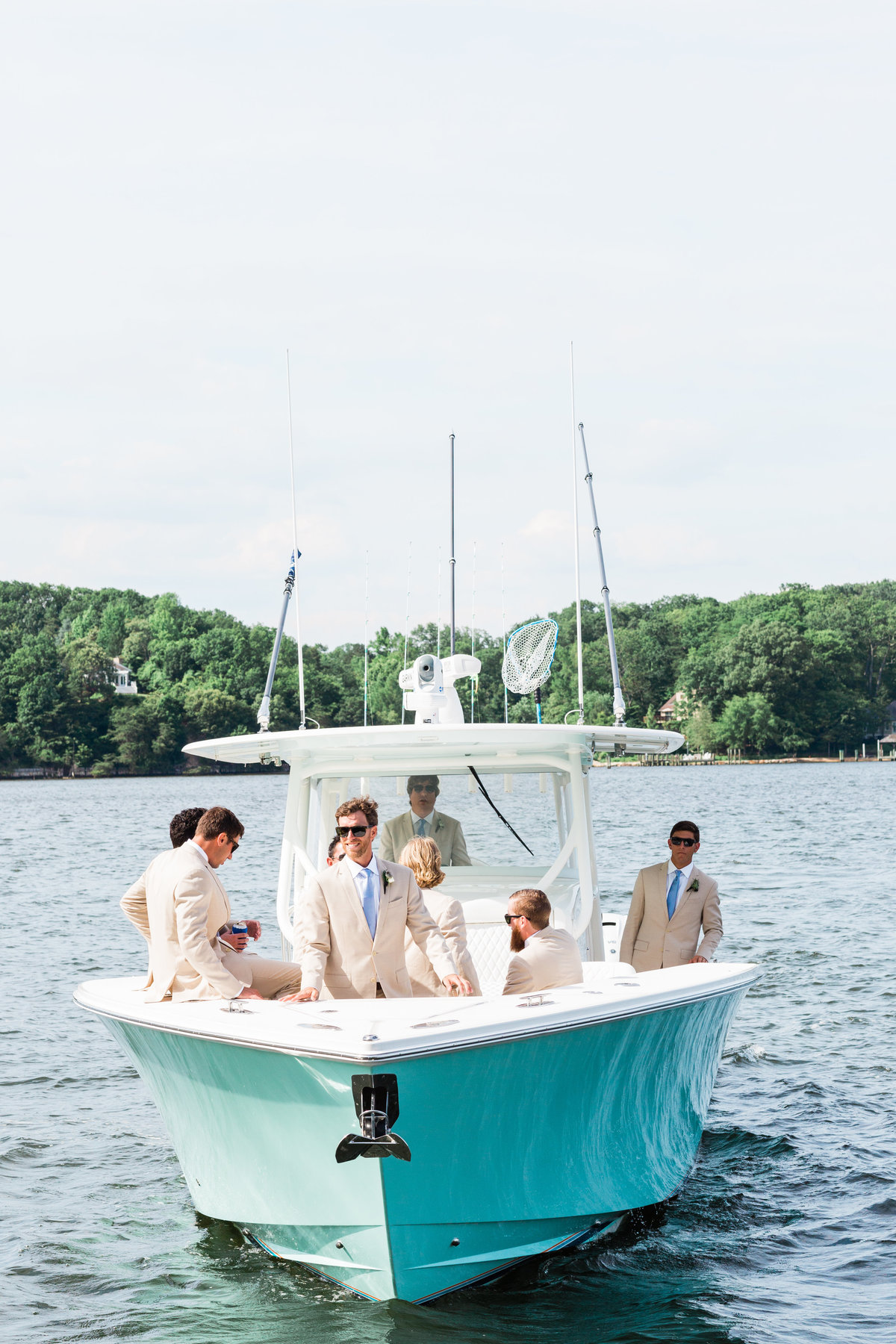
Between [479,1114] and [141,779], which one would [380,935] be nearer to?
[479,1114]

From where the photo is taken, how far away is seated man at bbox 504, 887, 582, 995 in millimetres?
6418

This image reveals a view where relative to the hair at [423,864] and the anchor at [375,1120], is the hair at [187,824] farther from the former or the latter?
the anchor at [375,1120]

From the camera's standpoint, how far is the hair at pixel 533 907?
6.47 metres

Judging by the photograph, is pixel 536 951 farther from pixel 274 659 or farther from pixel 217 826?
pixel 274 659

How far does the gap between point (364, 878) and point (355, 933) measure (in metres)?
0.28

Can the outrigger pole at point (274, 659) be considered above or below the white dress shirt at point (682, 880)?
above

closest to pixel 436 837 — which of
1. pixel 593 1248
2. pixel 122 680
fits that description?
pixel 593 1248

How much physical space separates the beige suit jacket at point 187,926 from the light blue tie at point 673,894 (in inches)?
107

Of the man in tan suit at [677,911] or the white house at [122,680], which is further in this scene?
the white house at [122,680]

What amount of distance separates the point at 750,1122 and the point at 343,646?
64.0 metres

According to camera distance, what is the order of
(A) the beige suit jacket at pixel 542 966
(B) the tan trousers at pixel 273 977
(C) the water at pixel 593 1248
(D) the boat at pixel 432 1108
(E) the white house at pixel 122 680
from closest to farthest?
(D) the boat at pixel 432 1108 → (C) the water at pixel 593 1248 → (A) the beige suit jacket at pixel 542 966 → (B) the tan trousers at pixel 273 977 → (E) the white house at pixel 122 680

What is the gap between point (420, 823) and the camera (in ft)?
27.3

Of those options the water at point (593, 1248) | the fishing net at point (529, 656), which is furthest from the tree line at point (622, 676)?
the fishing net at point (529, 656)

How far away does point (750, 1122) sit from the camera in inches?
382
